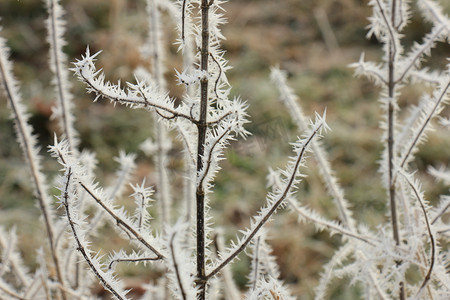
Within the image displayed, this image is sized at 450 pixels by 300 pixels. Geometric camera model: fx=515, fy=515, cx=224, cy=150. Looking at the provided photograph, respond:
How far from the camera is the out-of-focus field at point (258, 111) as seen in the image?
266cm

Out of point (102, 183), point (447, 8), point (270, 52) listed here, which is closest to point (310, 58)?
point (270, 52)

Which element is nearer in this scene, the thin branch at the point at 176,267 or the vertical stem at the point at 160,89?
the thin branch at the point at 176,267

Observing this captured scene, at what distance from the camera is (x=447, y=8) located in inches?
169

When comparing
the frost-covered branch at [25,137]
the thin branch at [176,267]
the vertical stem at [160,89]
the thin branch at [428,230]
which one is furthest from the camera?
the vertical stem at [160,89]

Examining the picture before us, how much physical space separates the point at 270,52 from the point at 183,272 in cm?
386

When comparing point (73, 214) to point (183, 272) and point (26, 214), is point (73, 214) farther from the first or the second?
point (26, 214)

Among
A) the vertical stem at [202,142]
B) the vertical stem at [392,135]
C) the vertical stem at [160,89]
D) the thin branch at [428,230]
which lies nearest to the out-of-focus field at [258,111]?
the vertical stem at [160,89]

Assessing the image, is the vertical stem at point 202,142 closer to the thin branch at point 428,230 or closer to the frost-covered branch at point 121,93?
the frost-covered branch at point 121,93

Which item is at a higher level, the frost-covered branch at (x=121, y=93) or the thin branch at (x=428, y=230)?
the frost-covered branch at (x=121, y=93)

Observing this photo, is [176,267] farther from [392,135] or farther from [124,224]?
[392,135]

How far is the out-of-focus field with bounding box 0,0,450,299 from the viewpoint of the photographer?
2.66m

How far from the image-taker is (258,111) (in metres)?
3.63

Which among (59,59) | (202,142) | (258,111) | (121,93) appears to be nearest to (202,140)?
(202,142)

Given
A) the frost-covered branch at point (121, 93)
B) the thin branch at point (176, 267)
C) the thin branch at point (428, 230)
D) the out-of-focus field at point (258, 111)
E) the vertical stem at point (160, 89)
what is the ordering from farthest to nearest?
the out-of-focus field at point (258, 111), the vertical stem at point (160, 89), the thin branch at point (428, 230), the frost-covered branch at point (121, 93), the thin branch at point (176, 267)
